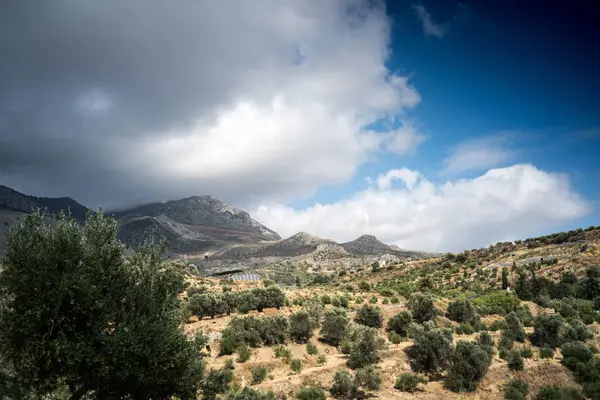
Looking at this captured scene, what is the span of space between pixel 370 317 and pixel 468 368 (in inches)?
590

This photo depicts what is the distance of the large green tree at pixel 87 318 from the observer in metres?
13.3

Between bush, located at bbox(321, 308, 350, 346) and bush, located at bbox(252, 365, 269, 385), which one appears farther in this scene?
bush, located at bbox(321, 308, 350, 346)

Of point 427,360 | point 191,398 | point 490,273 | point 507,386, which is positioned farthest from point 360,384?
point 490,273

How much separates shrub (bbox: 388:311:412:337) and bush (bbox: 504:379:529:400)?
44.9ft

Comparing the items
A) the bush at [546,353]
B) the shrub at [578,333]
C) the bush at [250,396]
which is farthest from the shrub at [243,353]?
the shrub at [578,333]

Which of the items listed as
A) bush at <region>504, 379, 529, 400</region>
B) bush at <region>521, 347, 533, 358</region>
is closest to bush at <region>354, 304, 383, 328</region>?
bush at <region>521, 347, 533, 358</region>

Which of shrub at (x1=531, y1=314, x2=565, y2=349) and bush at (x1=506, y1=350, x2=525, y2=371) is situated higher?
shrub at (x1=531, y1=314, x2=565, y2=349)

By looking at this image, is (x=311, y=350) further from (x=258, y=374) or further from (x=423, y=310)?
(x=423, y=310)

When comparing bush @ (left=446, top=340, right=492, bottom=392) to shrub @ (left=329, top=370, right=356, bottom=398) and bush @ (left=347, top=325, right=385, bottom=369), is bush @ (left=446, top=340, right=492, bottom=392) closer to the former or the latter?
bush @ (left=347, top=325, right=385, bottom=369)

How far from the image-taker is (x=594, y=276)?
5647 cm

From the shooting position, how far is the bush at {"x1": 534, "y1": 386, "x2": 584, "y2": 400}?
21.1 metres

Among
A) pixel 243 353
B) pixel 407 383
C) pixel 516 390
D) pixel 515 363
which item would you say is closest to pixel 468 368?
pixel 516 390

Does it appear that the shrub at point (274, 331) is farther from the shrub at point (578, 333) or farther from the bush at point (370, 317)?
the shrub at point (578, 333)

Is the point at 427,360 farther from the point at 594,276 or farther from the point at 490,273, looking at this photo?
the point at 490,273
